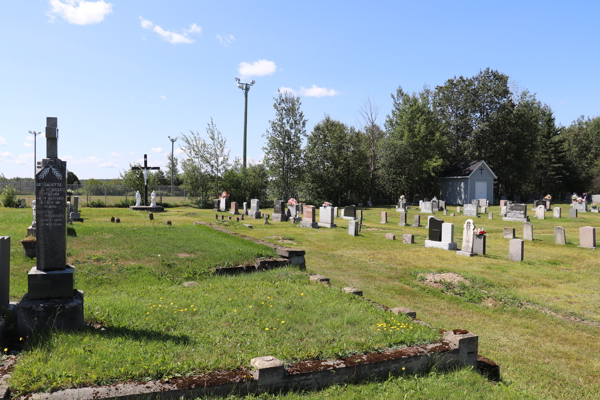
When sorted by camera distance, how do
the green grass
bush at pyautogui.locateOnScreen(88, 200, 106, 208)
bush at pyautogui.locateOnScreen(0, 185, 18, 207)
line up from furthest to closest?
bush at pyautogui.locateOnScreen(88, 200, 106, 208), bush at pyautogui.locateOnScreen(0, 185, 18, 207), the green grass

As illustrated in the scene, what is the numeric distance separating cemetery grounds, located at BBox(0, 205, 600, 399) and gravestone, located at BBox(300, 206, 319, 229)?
28.4ft

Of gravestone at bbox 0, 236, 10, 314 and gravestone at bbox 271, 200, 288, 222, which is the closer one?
gravestone at bbox 0, 236, 10, 314

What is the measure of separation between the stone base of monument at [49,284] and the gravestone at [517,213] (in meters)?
27.7

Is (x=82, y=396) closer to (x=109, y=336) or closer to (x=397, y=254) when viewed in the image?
(x=109, y=336)

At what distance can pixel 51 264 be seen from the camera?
595cm

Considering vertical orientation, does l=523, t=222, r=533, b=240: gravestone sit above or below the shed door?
below

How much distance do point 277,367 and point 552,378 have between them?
3.87 m

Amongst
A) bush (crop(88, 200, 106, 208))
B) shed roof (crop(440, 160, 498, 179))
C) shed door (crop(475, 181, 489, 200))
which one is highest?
shed roof (crop(440, 160, 498, 179))

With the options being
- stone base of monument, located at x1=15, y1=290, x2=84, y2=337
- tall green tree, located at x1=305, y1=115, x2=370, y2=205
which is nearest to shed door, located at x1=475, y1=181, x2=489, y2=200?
tall green tree, located at x1=305, y1=115, x2=370, y2=205

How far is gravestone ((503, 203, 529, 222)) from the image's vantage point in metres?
27.3

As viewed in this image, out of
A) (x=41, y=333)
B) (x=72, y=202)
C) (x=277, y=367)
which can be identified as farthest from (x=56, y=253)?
(x=72, y=202)

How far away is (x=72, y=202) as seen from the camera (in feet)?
77.1

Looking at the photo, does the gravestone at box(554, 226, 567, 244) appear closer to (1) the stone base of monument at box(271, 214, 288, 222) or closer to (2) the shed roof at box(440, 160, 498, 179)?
(1) the stone base of monument at box(271, 214, 288, 222)

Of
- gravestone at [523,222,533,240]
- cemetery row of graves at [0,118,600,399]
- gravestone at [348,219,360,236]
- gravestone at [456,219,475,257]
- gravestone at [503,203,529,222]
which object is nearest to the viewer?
cemetery row of graves at [0,118,600,399]
